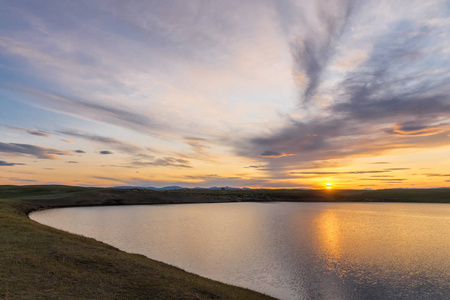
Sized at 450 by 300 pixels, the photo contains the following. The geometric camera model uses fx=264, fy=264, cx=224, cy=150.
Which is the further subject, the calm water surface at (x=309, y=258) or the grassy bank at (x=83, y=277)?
the calm water surface at (x=309, y=258)

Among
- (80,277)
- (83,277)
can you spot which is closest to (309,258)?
(83,277)

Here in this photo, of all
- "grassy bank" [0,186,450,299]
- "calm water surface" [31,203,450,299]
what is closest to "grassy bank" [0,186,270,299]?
"grassy bank" [0,186,450,299]

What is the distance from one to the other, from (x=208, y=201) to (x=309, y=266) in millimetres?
158453

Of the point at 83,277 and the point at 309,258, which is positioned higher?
the point at 83,277

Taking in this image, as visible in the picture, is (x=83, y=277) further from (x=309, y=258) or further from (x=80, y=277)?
(x=309, y=258)

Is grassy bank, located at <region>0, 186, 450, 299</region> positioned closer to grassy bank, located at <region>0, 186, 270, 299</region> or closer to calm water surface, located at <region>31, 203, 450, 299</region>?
grassy bank, located at <region>0, 186, 270, 299</region>

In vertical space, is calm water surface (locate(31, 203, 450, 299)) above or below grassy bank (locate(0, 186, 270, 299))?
below

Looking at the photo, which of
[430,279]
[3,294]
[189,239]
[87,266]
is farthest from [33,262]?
[430,279]

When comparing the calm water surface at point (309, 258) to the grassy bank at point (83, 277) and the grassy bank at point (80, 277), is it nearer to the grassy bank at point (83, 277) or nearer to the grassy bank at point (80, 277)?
the grassy bank at point (83, 277)

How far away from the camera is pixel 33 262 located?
23.0 meters

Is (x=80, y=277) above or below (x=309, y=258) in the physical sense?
above

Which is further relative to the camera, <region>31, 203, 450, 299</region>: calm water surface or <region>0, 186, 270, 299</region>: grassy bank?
<region>31, 203, 450, 299</region>: calm water surface

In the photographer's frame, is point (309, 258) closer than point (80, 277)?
No

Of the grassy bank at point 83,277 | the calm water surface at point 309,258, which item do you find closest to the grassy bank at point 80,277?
the grassy bank at point 83,277
